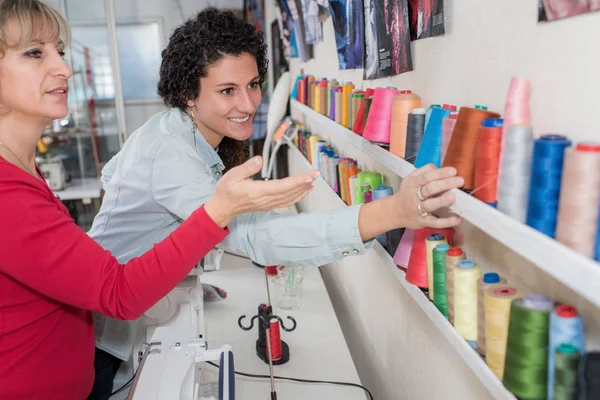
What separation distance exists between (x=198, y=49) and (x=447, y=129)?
71cm

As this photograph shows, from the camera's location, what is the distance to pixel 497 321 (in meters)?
0.74

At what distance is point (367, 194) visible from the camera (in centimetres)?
136

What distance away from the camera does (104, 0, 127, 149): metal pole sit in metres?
4.14

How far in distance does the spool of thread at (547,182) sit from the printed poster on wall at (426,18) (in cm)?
43

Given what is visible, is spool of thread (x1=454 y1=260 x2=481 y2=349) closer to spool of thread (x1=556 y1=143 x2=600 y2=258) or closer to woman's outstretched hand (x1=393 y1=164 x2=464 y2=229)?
woman's outstretched hand (x1=393 y1=164 x2=464 y2=229)

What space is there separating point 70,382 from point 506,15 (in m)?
1.14

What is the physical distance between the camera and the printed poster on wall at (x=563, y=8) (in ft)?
1.96

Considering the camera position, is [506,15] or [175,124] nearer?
[506,15]

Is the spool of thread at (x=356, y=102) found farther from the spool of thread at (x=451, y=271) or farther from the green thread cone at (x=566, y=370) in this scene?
the green thread cone at (x=566, y=370)

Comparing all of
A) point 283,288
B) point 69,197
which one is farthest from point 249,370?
point 69,197

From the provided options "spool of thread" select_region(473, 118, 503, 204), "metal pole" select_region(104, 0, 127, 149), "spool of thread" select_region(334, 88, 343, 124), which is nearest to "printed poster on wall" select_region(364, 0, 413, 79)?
"spool of thread" select_region(334, 88, 343, 124)

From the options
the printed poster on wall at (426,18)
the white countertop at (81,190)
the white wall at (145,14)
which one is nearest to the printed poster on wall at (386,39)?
the printed poster on wall at (426,18)

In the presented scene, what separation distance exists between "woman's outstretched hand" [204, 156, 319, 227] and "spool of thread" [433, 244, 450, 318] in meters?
0.26

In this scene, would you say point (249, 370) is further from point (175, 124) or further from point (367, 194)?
point (175, 124)
